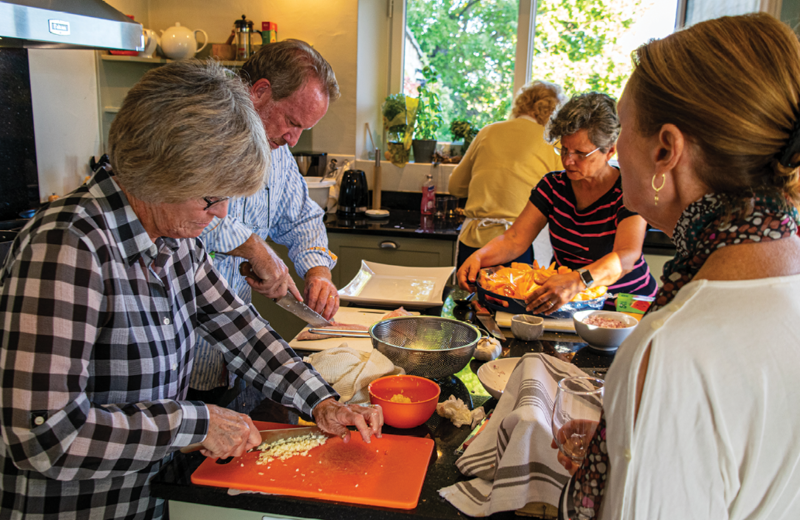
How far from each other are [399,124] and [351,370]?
3.10m

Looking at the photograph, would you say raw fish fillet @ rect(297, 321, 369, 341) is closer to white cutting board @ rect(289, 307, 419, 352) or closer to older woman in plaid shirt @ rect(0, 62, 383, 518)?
white cutting board @ rect(289, 307, 419, 352)

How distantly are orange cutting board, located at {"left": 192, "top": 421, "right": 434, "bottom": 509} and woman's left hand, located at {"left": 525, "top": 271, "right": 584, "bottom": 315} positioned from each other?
86cm

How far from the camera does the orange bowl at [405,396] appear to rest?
1.18 meters

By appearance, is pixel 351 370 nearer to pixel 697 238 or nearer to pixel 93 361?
pixel 93 361

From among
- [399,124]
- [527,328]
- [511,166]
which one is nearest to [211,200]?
[527,328]

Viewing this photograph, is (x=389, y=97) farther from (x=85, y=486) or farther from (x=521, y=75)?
(x=85, y=486)

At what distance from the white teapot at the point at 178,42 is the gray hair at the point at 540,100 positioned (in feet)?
7.10

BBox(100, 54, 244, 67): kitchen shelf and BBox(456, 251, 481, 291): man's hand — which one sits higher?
BBox(100, 54, 244, 67): kitchen shelf

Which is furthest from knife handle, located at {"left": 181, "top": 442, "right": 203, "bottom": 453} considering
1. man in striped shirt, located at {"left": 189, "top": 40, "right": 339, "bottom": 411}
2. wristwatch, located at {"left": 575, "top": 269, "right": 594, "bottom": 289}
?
wristwatch, located at {"left": 575, "top": 269, "right": 594, "bottom": 289}

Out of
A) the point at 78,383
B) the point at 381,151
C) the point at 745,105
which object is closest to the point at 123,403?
the point at 78,383

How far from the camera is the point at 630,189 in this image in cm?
91

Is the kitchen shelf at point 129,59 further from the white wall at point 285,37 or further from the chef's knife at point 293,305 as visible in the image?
the chef's knife at point 293,305

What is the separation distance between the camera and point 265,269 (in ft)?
5.40

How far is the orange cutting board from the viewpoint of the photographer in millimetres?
966
